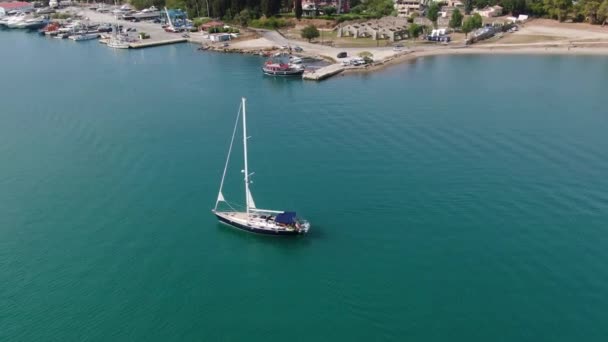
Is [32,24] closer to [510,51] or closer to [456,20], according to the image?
[456,20]

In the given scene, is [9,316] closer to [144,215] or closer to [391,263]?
[144,215]

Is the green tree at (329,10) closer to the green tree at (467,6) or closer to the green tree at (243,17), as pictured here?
the green tree at (243,17)

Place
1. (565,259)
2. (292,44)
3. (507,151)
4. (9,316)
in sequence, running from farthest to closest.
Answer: (292,44) < (507,151) < (565,259) < (9,316)

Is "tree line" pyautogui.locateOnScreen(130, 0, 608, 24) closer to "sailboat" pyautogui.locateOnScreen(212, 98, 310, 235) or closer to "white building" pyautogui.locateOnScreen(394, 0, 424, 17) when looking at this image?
"white building" pyautogui.locateOnScreen(394, 0, 424, 17)

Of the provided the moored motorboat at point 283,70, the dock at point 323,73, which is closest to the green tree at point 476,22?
the dock at point 323,73

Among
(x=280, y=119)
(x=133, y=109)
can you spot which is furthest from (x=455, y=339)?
(x=133, y=109)

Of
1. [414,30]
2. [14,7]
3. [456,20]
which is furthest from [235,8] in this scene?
[14,7]

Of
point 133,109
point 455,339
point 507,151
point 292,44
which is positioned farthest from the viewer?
point 292,44
